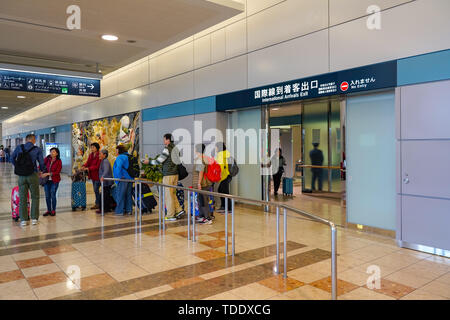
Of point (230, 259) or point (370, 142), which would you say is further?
point (370, 142)

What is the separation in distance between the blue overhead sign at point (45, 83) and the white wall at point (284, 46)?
5.88 feet

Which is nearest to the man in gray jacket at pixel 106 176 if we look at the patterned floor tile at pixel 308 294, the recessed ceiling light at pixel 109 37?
the recessed ceiling light at pixel 109 37

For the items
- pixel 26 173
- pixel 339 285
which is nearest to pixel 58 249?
pixel 26 173

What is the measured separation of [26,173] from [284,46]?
545 cm

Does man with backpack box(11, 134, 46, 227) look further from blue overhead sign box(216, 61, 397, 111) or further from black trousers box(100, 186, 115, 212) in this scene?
blue overhead sign box(216, 61, 397, 111)

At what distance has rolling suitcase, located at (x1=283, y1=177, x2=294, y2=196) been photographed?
10523mm

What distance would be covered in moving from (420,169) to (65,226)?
598cm

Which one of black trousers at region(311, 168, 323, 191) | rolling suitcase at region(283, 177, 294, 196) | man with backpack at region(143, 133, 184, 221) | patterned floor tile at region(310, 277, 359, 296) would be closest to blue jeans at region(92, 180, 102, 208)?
man with backpack at region(143, 133, 184, 221)

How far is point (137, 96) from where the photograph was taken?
12.4 metres

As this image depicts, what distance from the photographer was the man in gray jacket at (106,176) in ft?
26.4

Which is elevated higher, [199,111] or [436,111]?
[199,111]

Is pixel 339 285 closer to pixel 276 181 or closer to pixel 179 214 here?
pixel 179 214
